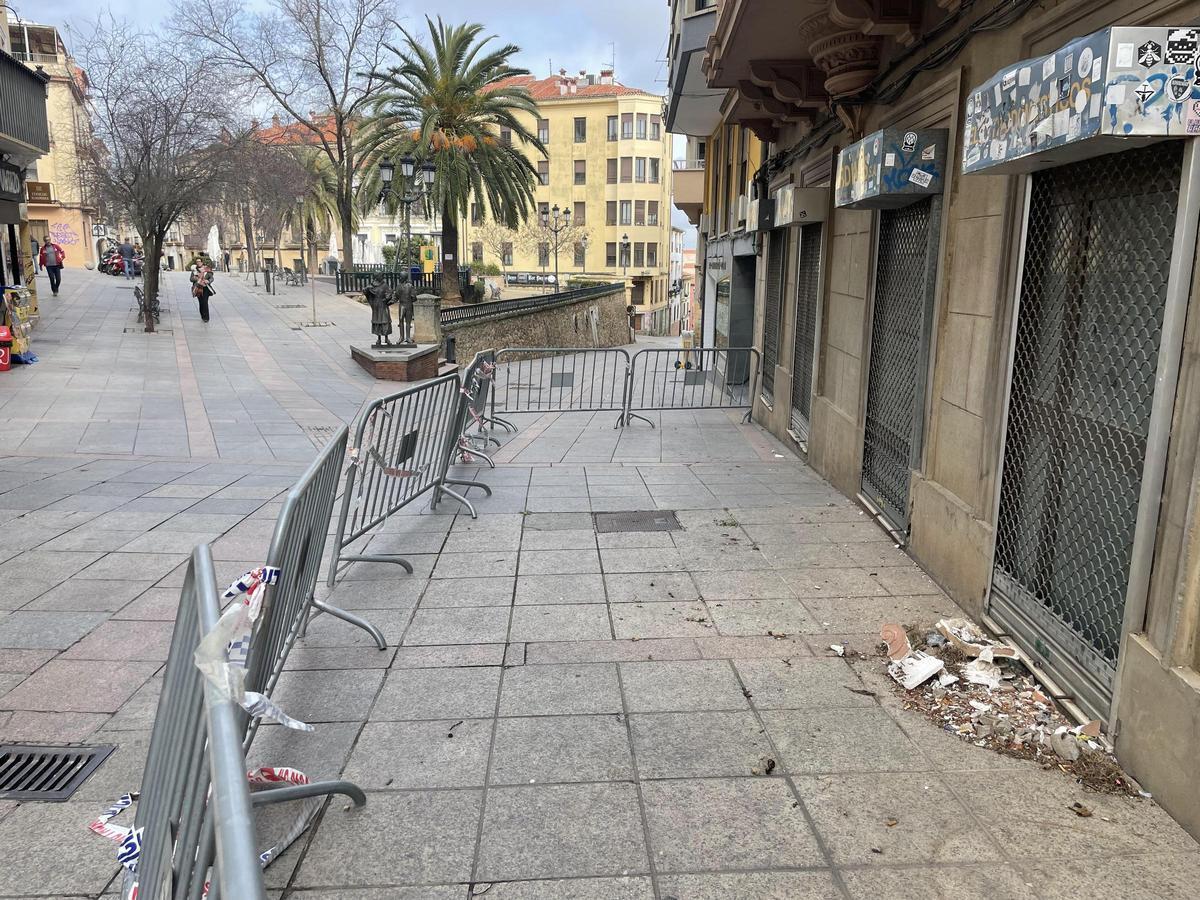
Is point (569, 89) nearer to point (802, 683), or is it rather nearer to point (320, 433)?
point (320, 433)

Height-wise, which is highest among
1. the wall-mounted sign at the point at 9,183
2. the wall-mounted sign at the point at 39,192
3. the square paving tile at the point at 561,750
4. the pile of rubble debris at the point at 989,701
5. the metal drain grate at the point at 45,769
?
the wall-mounted sign at the point at 39,192

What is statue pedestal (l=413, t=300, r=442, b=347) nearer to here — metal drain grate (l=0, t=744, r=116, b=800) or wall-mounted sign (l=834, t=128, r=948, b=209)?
wall-mounted sign (l=834, t=128, r=948, b=209)

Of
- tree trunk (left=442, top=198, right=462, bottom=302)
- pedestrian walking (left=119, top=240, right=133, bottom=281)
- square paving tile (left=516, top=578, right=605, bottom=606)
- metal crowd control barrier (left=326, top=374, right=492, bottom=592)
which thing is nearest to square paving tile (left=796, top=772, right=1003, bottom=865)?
square paving tile (left=516, top=578, right=605, bottom=606)

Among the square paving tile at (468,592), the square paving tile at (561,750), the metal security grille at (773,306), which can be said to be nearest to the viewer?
the square paving tile at (561,750)

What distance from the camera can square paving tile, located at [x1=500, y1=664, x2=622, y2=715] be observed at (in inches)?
151

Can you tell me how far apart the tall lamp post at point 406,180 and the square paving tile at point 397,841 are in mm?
21824

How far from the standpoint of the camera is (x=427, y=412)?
6449 mm

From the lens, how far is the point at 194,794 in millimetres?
1919

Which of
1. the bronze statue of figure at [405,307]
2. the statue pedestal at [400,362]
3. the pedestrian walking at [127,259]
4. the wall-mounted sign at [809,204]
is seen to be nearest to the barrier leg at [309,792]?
the wall-mounted sign at [809,204]

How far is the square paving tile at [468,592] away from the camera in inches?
200

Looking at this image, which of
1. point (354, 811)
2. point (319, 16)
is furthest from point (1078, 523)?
point (319, 16)

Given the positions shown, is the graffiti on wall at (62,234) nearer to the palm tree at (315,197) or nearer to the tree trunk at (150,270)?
the palm tree at (315,197)

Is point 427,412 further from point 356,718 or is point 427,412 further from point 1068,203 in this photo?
point 1068,203

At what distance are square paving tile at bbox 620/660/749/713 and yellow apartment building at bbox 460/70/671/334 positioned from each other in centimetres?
6227
